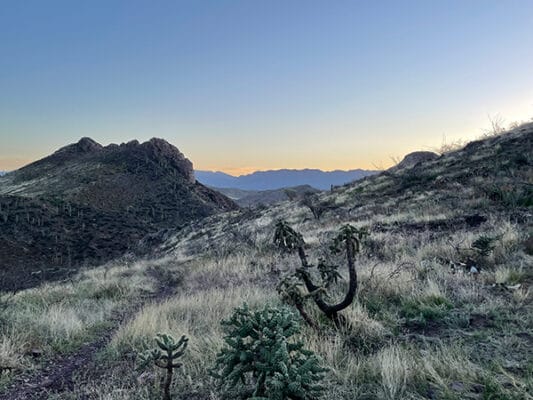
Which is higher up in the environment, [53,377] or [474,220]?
[474,220]

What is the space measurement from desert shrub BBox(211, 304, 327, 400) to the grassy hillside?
2.06 feet

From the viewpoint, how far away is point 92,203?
56.1m

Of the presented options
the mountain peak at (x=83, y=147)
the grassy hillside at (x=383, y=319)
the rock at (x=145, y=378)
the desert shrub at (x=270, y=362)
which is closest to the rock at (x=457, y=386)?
the grassy hillside at (x=383, y=319)

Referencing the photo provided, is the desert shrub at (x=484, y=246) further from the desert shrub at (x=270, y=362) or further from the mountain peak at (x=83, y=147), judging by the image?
the mountain peak at (x=83, y=147)

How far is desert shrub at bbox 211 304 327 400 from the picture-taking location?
2.27 meters

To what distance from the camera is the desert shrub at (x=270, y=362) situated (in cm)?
227

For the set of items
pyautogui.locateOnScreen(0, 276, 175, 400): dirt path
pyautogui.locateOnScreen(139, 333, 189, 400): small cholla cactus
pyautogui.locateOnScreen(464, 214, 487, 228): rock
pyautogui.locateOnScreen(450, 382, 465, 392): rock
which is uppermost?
pyautogui.locateOnScreen(464, 214, 487, 228): rock

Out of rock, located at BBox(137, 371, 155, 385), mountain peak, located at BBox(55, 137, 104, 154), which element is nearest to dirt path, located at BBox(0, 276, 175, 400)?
rock, located at BBox(137, 371, 155, 385)

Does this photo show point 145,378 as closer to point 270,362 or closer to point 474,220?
point 270,362

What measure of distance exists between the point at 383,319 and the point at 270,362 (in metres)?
2.61

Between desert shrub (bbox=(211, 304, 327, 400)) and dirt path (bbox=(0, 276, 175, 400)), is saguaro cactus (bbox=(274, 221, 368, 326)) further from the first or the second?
dirt path (bbox=(0, 276, 175, 400))

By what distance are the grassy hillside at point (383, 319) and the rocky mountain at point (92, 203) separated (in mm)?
22295

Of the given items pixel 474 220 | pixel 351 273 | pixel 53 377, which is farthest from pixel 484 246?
pixel 53 377

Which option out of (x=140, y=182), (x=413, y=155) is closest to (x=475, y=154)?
(x=413, y=155)
